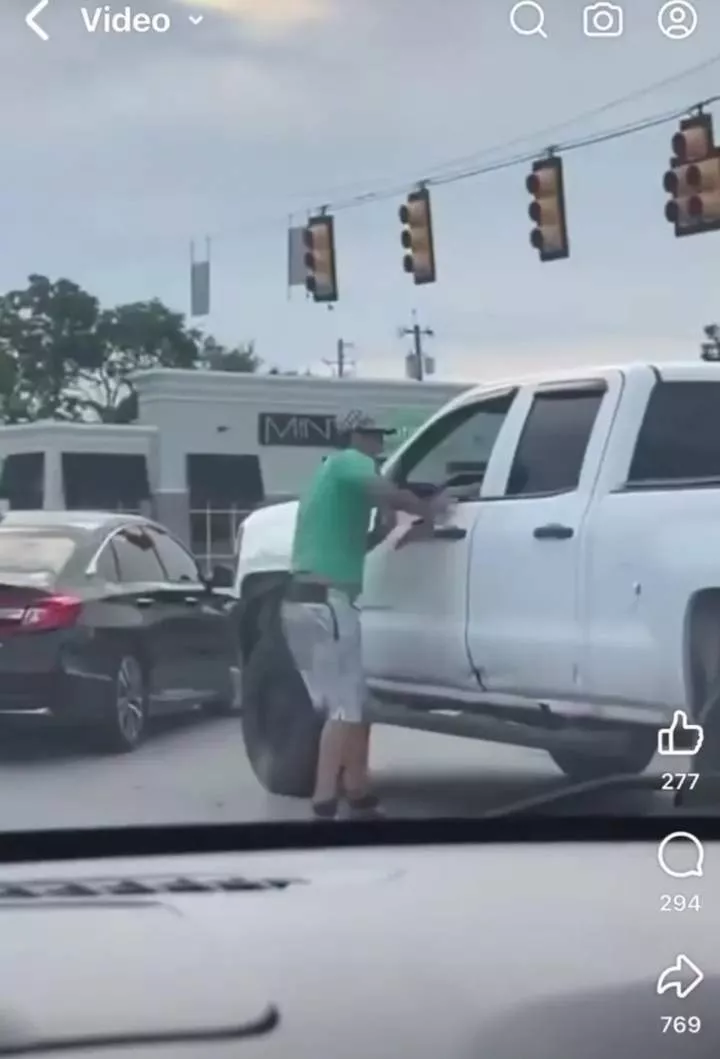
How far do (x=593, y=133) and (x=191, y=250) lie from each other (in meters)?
0.59

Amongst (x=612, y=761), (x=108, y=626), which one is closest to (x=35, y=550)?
(x=108, y=626)

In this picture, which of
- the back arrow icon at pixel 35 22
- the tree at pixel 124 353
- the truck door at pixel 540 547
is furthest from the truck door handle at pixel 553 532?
the back arrow icon at pixel 35 22

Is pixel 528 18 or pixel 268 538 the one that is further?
pixel 268 538

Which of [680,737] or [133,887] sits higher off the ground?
[680,737]

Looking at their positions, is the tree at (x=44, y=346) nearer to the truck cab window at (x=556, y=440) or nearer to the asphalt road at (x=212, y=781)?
the asphalt road at (x=212, y=781)

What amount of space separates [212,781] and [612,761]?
57cm

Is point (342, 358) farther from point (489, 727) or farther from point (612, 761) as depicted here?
point (612, 761)

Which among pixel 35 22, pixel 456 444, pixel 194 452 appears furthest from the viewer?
pixel 456 444

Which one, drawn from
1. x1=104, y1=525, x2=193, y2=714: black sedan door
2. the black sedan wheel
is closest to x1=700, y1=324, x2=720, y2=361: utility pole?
x1=104, y1=525, x2=193, y2=714: black sedan door

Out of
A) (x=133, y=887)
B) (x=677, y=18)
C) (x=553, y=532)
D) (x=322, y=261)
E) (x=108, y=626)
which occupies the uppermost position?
(x=677, y=18)

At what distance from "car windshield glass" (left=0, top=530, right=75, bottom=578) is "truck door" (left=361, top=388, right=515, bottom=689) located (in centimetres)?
44

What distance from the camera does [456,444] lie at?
2535 mm

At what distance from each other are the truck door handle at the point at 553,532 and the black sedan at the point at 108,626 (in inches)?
17.6

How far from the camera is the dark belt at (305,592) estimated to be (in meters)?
2.51
